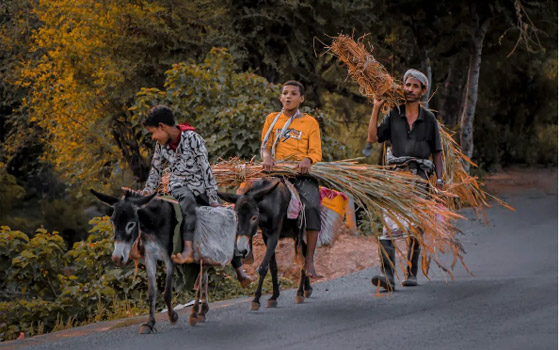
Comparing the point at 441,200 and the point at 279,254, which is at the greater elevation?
the point at 441,200

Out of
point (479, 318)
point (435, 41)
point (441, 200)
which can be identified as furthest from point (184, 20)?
point (479, 318)

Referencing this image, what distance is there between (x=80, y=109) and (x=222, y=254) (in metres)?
13.9

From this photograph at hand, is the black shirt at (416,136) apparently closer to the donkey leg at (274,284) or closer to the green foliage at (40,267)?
the donkey leg at (274,284)

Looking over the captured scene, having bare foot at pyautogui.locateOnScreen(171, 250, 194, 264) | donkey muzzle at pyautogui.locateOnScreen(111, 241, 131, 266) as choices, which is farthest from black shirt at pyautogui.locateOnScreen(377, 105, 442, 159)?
donkey muzzle at pyautogui.locateOnScreen(111, 241, 131, 266)

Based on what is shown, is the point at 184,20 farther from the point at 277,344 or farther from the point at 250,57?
the point at 277,344

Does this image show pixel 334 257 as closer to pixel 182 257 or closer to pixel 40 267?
pixel 40 267

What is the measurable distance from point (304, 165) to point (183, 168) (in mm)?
1399

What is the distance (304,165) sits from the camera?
29.4 ft

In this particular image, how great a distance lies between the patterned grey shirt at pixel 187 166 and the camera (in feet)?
26.3

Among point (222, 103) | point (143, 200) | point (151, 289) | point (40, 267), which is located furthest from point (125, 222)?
point (222, 103)

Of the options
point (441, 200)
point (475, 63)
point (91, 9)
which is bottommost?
point (441, 200)

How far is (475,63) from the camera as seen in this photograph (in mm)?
19406

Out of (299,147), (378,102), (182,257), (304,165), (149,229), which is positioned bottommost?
(182,257)

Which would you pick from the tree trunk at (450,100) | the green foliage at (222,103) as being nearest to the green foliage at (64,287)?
the green foliage at (222,103)
